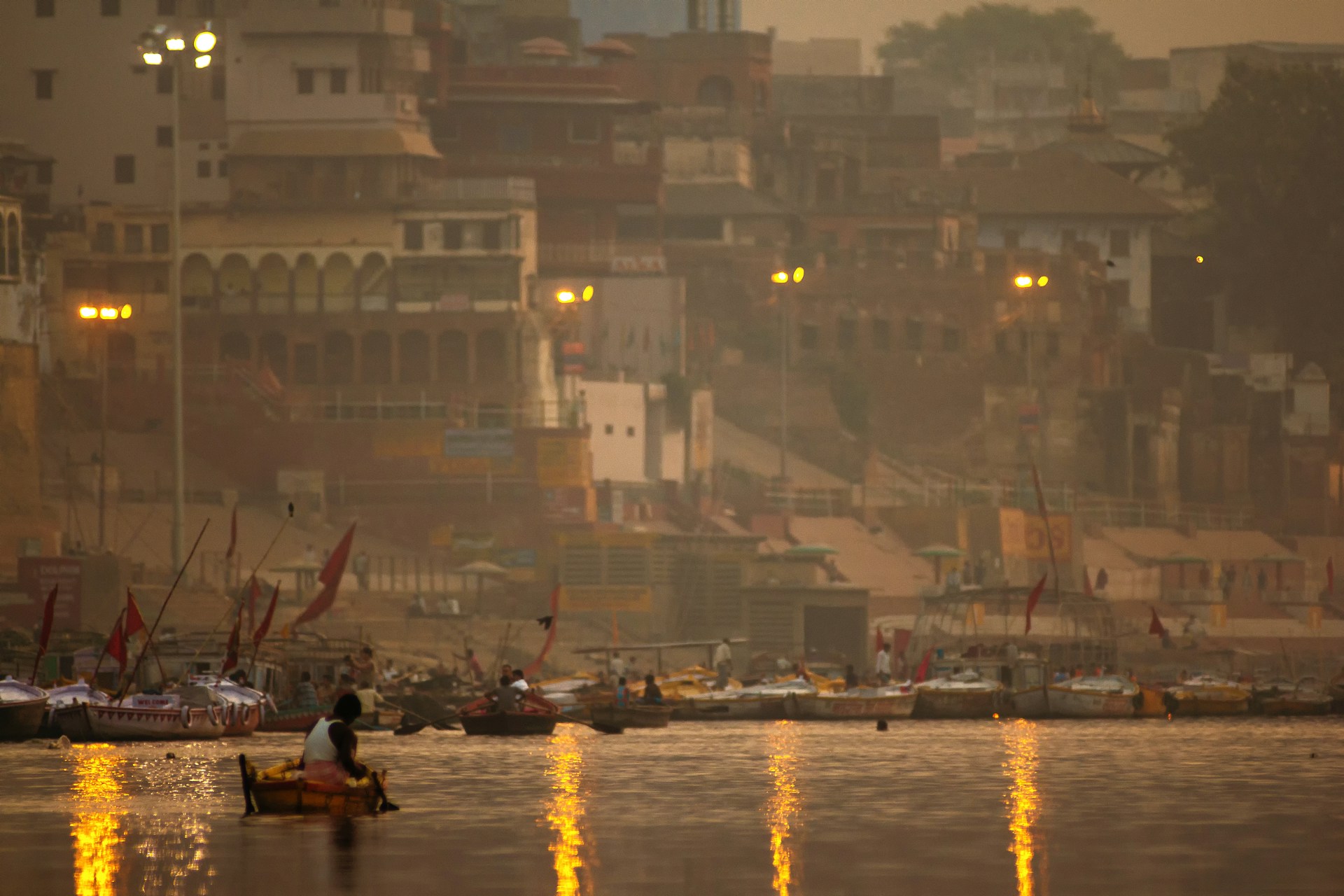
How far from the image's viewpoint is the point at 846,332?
102 metres

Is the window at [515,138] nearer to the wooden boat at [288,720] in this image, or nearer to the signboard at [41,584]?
the signboard at [41,584]

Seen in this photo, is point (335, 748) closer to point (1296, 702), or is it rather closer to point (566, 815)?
point (566, 815)

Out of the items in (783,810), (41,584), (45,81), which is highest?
(45,81)

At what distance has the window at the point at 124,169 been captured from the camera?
92.4m

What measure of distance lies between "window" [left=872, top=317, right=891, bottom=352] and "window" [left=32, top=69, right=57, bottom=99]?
29.3 m

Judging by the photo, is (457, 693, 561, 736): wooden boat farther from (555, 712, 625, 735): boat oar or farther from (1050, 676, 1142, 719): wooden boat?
(1050, 676, 1142, 719): wooden boat

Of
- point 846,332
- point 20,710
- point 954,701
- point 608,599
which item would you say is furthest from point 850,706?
point 846,332

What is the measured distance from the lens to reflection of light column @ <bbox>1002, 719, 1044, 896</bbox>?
23.2 metres

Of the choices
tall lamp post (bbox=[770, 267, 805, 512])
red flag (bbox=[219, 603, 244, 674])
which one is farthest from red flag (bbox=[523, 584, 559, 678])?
tall lamp post (bbox=[770, 267, 805, 512])

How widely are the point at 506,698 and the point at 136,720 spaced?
19.2 ft

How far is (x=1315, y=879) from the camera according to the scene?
73.9 ft

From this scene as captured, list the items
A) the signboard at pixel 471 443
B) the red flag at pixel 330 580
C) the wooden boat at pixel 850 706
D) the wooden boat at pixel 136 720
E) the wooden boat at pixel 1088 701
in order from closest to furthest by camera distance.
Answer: the wooden boat at pixel 136 720
the red flag at pixel 330 580
the wooden boat at pixel 850 706
the wooden boat at pixel 1088 701
the signboard at pixel 471 443

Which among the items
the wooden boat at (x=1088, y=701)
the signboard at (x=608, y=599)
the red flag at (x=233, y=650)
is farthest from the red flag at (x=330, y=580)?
the signboard at (x=608, y=599)

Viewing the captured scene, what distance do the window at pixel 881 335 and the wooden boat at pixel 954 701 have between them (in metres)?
45.6
